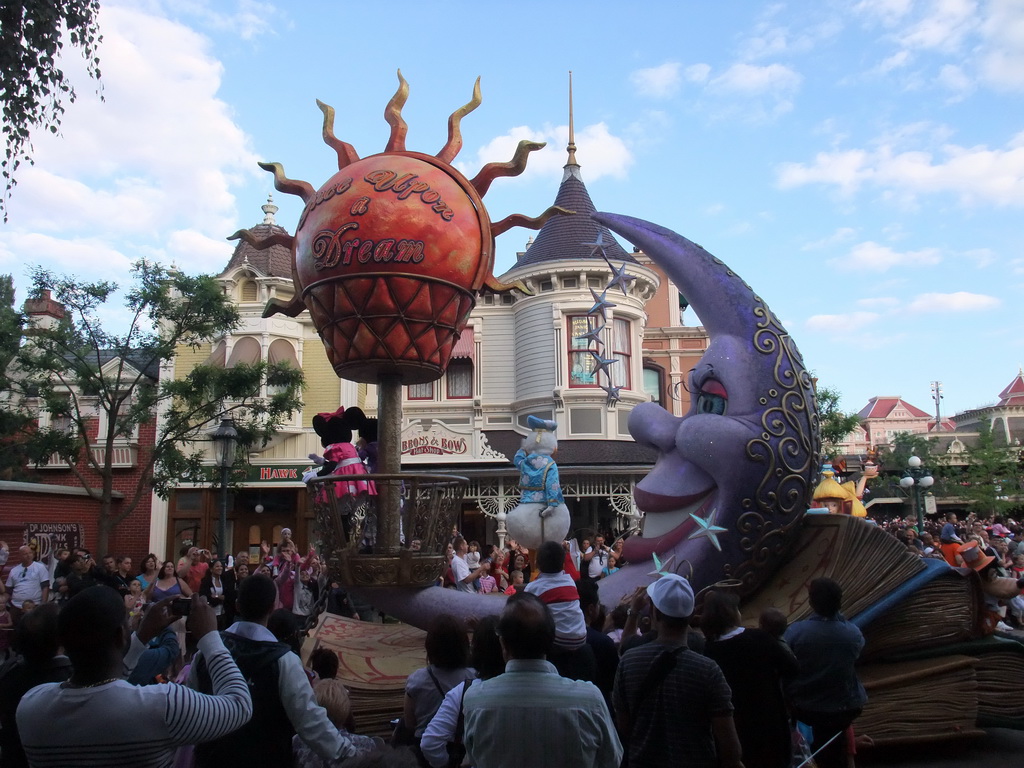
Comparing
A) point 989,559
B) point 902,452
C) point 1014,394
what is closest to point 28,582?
point 989,559

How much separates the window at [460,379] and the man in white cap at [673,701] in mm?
19694

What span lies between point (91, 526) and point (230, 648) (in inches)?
801

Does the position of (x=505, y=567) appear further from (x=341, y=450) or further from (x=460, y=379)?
(x=460, y=379)

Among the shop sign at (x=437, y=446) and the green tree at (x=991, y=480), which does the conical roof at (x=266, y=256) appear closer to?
the shop sign at (x=437, y=446)

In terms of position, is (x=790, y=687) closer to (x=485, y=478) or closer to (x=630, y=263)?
(x=485, y=478)

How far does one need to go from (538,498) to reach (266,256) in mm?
18015

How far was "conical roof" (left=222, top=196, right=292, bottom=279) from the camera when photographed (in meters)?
22.6

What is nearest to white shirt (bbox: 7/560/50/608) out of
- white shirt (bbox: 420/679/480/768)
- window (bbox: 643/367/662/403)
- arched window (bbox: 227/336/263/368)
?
white shirt (bbox: 420/679/480/768)

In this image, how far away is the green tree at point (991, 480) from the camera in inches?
1249

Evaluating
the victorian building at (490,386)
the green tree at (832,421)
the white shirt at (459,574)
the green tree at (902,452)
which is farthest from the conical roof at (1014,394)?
the white shirt at (459,574)

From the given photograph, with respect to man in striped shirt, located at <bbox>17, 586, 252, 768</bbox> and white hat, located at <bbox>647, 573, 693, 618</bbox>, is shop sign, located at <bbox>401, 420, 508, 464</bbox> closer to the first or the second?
white hat, located at <bbox>647, 573, 693, 618</bbox>

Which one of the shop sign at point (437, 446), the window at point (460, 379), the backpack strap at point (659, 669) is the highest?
the window at point (460, 379)

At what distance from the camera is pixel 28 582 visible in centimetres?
966

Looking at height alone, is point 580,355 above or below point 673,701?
above
